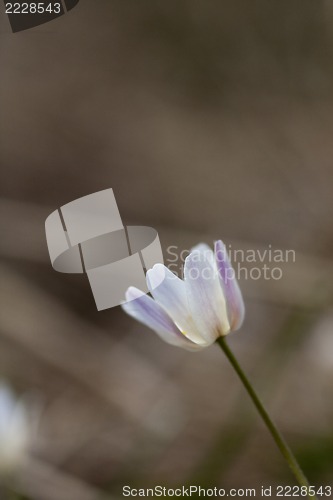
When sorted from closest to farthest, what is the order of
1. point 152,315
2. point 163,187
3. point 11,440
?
1. point 152,315
2. point 11,440
3. point 163,187

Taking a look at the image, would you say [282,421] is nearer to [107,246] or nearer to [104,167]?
[107,246]

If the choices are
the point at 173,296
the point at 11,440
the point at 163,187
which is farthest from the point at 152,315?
the point at 163,187

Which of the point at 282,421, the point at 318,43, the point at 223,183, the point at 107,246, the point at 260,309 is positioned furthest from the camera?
the point at 223,183

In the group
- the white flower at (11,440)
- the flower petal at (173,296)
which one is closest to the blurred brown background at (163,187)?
the white flower at (11,440)

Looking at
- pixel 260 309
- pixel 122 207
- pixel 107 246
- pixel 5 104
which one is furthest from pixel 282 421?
pixel 5 104

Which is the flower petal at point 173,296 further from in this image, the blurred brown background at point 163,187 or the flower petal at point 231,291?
the blurred brown background at point 163,187

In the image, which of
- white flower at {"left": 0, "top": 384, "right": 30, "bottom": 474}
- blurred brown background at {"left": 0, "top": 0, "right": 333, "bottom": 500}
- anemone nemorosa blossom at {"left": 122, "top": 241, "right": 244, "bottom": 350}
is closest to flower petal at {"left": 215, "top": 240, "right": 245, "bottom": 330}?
anemone nemorosa blossom at {"left": 122, "top": 241, "right": 244, "bottom": 350}

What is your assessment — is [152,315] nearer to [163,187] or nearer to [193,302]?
[193,302]
